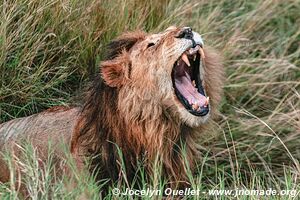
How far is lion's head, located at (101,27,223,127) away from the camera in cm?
434

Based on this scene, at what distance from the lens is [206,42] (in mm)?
5707

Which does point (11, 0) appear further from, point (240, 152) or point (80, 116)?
point (240, 152)

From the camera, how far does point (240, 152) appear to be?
546cm

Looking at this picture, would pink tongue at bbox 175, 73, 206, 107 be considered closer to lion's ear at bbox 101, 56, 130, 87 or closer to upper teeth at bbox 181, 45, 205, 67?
upper teeth at bbox 181, 45, 205, 67

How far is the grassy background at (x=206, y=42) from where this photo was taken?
208 inches

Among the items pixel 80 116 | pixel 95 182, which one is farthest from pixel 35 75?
pixel 95 182

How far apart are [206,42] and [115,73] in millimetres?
1417

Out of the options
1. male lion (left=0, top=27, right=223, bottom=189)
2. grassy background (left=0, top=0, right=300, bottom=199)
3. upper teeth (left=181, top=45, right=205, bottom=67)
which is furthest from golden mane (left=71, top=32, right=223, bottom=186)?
grassy background (left=0, top=0, right=300, bottom=199)

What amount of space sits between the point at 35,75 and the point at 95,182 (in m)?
1.20

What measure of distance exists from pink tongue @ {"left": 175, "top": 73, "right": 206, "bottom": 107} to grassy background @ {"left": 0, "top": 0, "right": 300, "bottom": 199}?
646 mm

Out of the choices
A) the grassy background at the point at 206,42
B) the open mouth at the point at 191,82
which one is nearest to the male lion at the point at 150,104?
the open mouth at the point at 191,82

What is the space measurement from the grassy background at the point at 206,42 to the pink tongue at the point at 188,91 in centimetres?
65

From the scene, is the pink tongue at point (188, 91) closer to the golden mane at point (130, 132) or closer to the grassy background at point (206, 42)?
the golden mane at point (130, 132)

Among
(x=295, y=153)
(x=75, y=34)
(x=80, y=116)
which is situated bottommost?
(x=295, y=153)
